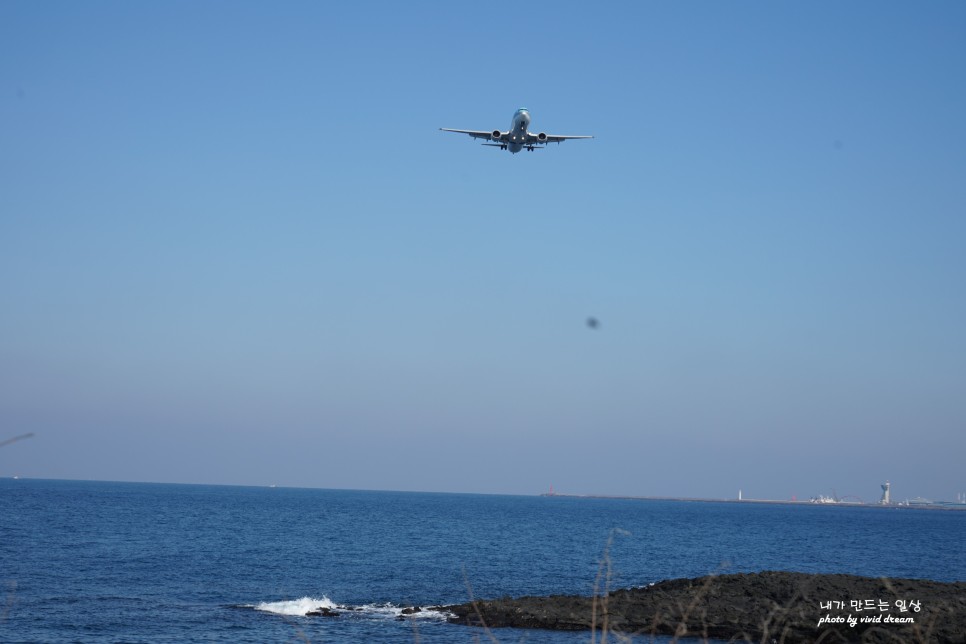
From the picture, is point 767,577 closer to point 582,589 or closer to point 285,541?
point 582,589

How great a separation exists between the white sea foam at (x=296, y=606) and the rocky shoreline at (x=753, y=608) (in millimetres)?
6411

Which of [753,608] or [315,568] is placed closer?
[753,608]

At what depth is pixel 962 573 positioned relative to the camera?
2515 inches

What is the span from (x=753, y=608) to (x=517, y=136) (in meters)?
27.4

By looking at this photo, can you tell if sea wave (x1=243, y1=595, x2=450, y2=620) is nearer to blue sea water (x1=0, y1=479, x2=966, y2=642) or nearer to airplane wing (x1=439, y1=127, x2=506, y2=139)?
blue sea water (x1=0, y1=479, x2=966, y2=642)

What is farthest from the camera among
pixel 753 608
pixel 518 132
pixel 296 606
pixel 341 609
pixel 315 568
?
pixel 315 568

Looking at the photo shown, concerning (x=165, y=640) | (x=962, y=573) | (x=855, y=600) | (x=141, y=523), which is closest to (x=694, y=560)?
(x=962, y=573)

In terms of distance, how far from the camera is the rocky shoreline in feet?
106

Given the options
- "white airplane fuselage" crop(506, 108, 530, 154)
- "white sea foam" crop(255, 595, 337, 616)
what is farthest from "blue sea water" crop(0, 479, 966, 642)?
"white airplane fuselage" crop(506, 108, 530, 154)

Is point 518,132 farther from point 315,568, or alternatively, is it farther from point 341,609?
point 315,568

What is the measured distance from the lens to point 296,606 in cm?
4106

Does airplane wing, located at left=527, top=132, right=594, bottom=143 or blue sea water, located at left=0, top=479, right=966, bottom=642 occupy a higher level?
airplane wing, located at left=527, top=132, right=594, bottom=143

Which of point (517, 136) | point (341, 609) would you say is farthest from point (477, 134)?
point (341, 609)

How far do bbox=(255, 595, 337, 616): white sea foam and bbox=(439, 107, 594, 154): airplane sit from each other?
87.6 ft
